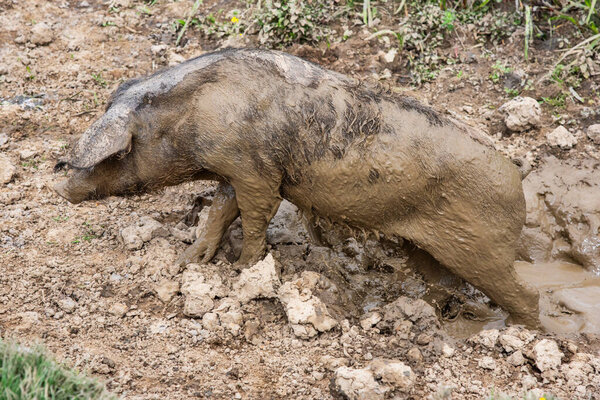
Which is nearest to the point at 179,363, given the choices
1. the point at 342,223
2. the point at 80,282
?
the point at 80,282

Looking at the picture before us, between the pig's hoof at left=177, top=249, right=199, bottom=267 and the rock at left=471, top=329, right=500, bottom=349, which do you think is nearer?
the rock at left=471, top=329, right=500, bottom=349

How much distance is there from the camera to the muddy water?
5293 mm

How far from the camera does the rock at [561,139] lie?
6.39 m

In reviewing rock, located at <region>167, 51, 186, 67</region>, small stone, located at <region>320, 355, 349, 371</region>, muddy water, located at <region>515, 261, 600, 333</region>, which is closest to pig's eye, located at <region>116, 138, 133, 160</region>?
small stone, located at <region>320, 355, 349, 371</region>

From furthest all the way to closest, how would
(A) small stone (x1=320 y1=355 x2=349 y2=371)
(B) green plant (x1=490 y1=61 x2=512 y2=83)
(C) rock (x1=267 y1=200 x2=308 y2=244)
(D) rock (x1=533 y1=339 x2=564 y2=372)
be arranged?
(B) green plant (x1=490 y1=61 x2=512 y2=83) → (C) rock (x1=267 y1=200 x2=308 y2=244) → (A) small stone (x1=320 y1=355 x2=349 y2=371) → (D) rock (x1=533 y1=339 x2=564 y2=372)

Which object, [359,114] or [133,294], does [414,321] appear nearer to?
[359,114]

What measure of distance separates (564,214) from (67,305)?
4.41m

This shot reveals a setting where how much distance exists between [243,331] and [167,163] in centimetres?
135

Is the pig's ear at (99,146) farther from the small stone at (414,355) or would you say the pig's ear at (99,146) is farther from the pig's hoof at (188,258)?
the small stone at (414,355)

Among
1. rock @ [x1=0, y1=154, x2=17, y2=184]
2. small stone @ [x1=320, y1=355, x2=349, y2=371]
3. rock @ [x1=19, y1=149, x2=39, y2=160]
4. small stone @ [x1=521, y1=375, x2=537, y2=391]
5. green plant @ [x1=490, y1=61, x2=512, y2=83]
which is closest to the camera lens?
small stone @ [x1=521, y1=375, x2=537, y2=391]

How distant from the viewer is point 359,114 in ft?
15.0

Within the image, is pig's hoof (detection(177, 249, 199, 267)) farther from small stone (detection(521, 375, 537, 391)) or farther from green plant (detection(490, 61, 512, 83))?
green plant (detection(490, 61, 512, 83))

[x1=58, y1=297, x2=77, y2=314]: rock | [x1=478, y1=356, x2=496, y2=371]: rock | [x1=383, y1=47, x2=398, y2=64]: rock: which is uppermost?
[x1=383, y1=47, x2=398, y2=64]: rock

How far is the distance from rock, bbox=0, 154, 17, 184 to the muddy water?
15.7 feet
